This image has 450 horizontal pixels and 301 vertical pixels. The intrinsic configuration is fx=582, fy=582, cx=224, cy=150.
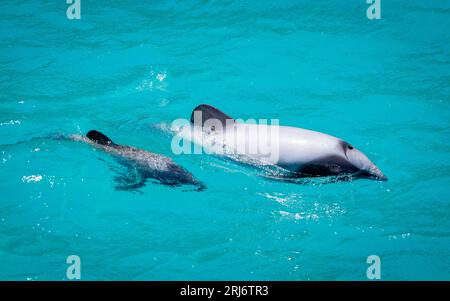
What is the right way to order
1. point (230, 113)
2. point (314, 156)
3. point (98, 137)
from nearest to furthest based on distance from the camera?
point (314, 156)
point (98, 137)
point (230, 113)

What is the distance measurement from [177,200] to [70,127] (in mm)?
2285

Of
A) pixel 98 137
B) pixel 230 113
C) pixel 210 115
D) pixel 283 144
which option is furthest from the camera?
pixel 230 113

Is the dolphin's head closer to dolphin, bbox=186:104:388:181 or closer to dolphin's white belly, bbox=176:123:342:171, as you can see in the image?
dolphin, bbox=186:104:388:181

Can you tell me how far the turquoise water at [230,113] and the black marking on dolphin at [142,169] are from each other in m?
0.18

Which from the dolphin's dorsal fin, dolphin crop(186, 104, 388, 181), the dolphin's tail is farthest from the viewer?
the dolphin's dorsal fin

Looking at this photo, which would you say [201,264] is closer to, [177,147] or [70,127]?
[177,147]

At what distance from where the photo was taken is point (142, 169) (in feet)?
21.8

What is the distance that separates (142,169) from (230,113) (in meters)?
2.28

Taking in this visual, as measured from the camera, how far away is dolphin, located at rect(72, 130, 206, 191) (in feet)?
21.5

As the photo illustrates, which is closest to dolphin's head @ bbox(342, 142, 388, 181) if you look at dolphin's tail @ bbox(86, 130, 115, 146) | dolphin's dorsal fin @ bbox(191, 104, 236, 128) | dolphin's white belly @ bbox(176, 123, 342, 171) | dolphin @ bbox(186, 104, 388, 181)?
dolphin @ bbox(186, 104, 388, 181)

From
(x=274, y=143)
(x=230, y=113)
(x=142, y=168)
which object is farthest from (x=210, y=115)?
(x=230, y=113)

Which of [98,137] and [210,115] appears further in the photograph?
[210,115]

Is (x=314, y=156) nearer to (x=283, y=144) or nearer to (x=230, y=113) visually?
(x=283, y=144)

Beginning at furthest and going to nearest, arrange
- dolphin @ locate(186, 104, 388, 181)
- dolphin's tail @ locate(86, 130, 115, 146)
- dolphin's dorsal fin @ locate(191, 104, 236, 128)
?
1. dolphin's dorsal fin @ locate(191, 104, 236, 128)
2. dolphin's tail @ locate(86, 130, 115, 146)
3. dolphin @ locate(186, 104, 388, 181)
